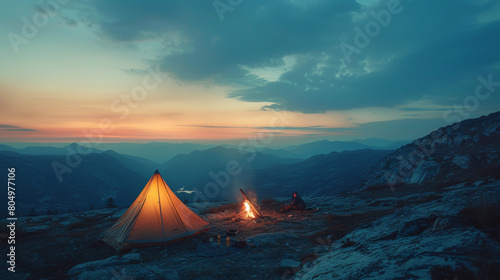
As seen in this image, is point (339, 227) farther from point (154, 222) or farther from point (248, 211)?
point (154, 222)

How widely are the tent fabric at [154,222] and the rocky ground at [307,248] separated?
20.2 inches

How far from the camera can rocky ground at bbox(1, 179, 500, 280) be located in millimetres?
4262

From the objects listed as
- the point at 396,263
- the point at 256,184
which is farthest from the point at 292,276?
the point at 256,184

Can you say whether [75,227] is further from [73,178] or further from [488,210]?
[73,178]

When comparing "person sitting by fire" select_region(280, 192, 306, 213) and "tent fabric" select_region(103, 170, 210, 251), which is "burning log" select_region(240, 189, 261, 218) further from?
"tent fabric" select_region(103, 170, 210, 251)

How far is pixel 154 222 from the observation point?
41.9ft

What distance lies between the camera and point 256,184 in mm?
199375

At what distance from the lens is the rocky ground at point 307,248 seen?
426cm

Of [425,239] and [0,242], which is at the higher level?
[425,239]

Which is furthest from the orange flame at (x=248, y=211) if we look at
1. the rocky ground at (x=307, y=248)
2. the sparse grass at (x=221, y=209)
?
the sparse grass at (x=221, y=209)

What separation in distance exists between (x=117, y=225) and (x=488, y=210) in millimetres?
15633

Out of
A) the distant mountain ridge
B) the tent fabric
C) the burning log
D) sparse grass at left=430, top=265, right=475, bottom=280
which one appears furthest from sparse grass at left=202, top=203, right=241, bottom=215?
the distant mountain ridge

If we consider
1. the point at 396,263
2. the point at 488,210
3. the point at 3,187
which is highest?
the point at 488,210

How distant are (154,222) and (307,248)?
834cm
